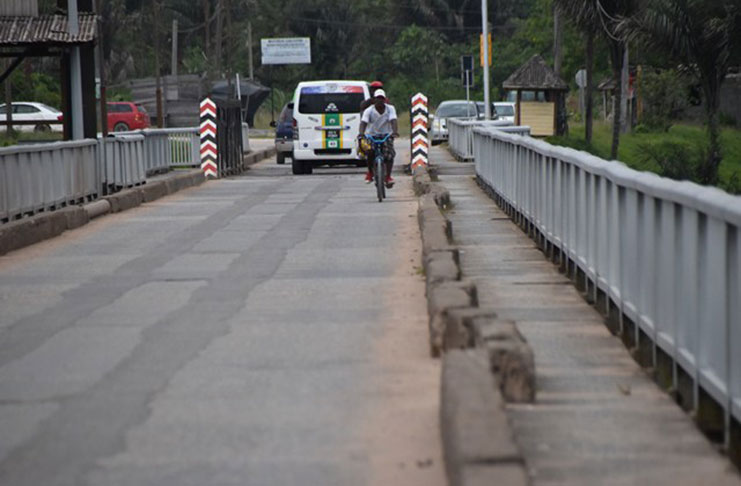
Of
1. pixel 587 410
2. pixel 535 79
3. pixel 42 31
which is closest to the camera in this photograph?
pixel 587 410

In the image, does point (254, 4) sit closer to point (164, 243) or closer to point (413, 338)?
point (164, 243)

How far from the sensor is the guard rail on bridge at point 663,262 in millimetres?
6586

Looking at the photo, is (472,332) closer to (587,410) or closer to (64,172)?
(587,410)

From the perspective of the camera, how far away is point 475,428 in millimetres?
5707

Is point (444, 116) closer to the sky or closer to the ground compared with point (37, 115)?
closer to the ground

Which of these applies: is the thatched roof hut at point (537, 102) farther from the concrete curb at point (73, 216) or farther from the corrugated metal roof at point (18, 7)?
the corrugated metal roof at point (18, 7)

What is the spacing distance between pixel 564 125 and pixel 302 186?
59.6 ft

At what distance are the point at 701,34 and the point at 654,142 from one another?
1004 cm

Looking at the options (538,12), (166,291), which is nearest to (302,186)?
(166,291)

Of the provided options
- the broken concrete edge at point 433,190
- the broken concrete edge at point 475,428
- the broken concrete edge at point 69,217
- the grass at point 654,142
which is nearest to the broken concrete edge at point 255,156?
the grass at point 654,142

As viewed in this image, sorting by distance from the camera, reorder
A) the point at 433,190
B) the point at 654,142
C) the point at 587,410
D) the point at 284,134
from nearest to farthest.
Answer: the point at 587,410
the point at 433,190
the point at 654,142
the point at 284,134

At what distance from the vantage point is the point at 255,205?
22453mm

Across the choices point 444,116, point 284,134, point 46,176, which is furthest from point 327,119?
point 444,116

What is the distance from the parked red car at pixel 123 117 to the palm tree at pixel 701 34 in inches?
1230
